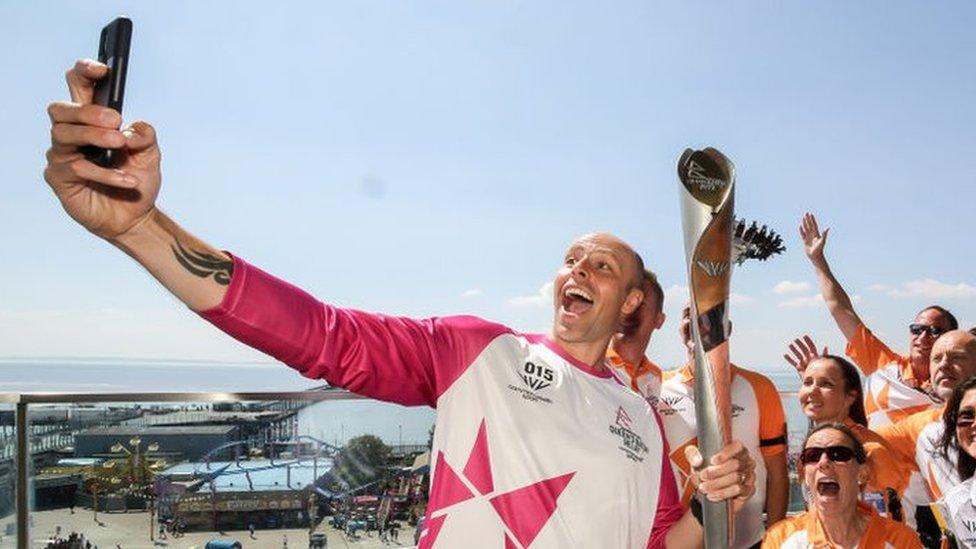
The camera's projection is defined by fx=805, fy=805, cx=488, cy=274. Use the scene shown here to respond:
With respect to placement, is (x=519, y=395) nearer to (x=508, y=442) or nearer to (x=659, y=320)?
(x=508, y=442)

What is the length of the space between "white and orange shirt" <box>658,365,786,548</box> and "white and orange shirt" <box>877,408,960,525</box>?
18.2 inches

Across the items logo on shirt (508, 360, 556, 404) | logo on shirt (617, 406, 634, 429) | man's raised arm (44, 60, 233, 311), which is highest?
man's raised arm (44, 60, 233, 311)

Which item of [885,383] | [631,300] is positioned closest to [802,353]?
[885,383]

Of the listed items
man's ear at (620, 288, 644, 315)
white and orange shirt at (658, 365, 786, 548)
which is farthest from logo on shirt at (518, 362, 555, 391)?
white and orange shirt at (658, 365, 786, 548)

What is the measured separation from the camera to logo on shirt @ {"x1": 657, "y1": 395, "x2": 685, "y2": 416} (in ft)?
11.4

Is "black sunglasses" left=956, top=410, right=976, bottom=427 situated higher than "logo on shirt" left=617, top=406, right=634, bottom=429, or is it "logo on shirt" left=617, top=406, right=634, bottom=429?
"logo on shirt" left=617, top=406, right=634, bottom=429

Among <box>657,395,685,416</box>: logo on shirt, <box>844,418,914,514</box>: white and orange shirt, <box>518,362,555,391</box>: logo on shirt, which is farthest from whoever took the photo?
<box>657,395,685,416</box>: logo on shirt

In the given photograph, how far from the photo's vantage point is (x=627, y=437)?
1.99 meters

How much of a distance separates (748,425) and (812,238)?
211 cm

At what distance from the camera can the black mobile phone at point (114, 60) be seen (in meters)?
1.14

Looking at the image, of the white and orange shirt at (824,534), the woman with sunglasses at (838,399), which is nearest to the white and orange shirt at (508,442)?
the white and orange shirt at (824,534)

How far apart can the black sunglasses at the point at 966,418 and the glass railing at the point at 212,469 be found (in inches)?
34.3

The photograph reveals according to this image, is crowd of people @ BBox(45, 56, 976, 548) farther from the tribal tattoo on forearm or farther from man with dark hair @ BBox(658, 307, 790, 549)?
man with dark hair @ BBox(658, 307, 790, 549)

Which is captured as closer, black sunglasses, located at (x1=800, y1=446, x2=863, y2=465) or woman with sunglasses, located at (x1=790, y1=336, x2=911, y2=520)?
black sunglasses, located at (x1=800, y1=446, x2=863, y2=465)
